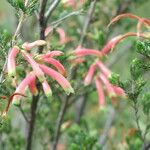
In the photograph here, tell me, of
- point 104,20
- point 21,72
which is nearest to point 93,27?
point 104,20

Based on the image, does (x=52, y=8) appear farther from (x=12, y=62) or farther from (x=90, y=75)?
(x=90, y=75)

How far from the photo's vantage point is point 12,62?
8.81ft

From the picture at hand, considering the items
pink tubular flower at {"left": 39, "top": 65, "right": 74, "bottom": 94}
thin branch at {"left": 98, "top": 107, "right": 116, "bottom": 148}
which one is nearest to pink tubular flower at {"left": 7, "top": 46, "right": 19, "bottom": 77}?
pink tubular flower at {"left": 39, "top": 65, "right": 74, "bottom": 94}

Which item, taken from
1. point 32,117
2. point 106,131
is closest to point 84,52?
point 32,117

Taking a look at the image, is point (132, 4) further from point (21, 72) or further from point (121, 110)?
point (21, 72)

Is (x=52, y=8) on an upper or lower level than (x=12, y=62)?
upper

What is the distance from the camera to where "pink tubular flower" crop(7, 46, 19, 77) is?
2625 mm

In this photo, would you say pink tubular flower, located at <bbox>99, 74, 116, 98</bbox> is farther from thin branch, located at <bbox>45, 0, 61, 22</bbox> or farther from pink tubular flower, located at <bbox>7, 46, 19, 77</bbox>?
pink tubular flower, located at <bbox>7, 46, 19, 77</bbox>

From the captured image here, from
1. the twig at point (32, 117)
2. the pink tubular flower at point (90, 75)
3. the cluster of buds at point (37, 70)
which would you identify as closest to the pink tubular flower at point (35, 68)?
the cluster of buds at point (37, 70)

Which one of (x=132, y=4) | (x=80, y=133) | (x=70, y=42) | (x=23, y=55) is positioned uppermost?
(x=132, y=4)

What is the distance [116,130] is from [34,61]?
166 inches

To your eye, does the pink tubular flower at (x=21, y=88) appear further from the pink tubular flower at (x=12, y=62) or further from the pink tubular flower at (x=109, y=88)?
the pink tubular flower at (x=109, y=88)

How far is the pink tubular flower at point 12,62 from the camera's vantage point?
103 inches

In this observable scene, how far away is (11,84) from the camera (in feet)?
11.8
